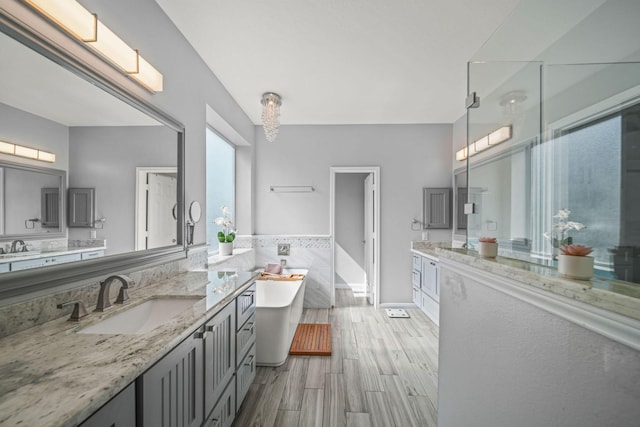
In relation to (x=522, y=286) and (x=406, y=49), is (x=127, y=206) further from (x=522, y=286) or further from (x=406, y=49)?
(x=406, y=49)

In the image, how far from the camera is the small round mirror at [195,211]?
2.18 meters

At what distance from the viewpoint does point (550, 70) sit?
3.32 feet

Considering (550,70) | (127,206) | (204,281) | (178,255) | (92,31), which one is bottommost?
(204,281)

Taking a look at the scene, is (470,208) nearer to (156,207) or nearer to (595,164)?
(595,164)

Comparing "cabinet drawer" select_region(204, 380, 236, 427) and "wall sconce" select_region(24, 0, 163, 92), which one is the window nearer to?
"wall sconce" select_region(24, 0, 163, 92)

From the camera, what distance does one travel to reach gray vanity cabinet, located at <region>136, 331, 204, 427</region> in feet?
2.84

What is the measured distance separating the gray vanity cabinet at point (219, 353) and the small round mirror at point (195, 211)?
89 cm

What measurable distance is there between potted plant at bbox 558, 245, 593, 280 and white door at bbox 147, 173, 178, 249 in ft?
6.49

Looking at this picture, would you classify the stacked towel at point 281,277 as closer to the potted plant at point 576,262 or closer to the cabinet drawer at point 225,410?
the cabinet drawer at point 225,410

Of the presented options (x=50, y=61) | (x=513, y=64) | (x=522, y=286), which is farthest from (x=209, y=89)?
(x=522, y=286)

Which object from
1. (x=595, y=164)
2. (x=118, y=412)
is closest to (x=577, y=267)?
(x=595, y=164)

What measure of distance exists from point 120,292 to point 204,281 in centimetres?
54

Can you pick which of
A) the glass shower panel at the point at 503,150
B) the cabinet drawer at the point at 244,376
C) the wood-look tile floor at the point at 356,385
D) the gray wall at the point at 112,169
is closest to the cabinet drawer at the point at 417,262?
the wood-look tile floor at the point at 356,385

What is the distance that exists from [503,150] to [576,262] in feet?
2.23
